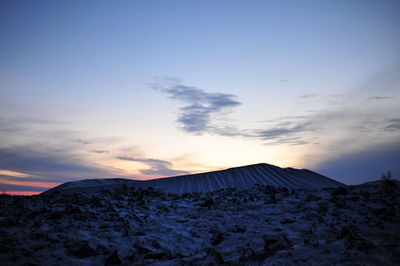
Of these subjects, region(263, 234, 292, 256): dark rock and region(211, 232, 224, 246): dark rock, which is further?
region(211, 232, 224, 246): dark rock

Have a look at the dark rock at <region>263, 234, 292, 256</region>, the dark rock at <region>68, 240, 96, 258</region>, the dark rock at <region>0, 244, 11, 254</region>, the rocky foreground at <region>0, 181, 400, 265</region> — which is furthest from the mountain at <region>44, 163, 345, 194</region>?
the dark rock at <region>0, 244, 11, 254</region>

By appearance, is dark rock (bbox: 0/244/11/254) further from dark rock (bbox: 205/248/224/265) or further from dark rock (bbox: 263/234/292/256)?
dark rock (bbox: 263/234/292/256)

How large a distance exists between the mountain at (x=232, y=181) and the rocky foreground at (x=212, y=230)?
3.62 m

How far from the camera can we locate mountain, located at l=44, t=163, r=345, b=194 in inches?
454

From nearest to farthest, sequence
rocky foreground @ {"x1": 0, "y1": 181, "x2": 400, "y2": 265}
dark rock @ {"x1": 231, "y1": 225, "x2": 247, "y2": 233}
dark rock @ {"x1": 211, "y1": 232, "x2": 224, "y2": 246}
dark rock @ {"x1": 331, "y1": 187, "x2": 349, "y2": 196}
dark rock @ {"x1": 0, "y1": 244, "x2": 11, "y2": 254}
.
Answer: rocky foreground @ {"x1": 0, "y1": 181, "x2": 400, "y2": 265} < dark rock @ {"x1": 0, "y1": 244, "x2": 11, "y2": 254} < dark rock @ {"x1": 211, "y1": 232, "x2": 224, "y2": 246} < dark rock @ {"x1": 231, "y1": 225, "x2": 247, "y2": 233} < dark rock @ {"x1": 331, "y1": 187, "x2": 349, "y2": 196}

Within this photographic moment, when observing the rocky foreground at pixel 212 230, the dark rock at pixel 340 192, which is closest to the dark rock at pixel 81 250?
the rocky foreground at pixel 212 230

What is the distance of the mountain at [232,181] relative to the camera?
1154 centimetres

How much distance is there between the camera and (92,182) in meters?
14.2

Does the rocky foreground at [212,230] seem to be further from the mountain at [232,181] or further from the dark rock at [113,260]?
the mountain at [232,181]

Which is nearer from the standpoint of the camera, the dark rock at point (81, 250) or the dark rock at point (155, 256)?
the dark rock at point (81, 250)

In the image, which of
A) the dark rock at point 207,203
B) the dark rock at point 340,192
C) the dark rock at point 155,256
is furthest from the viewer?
the dark rock at point 207,203

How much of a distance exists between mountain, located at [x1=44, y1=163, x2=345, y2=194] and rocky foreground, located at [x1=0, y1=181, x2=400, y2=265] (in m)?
3.62

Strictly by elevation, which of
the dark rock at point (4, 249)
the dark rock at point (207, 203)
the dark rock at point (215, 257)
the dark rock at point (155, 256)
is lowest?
the dark rock at point (155, 256)

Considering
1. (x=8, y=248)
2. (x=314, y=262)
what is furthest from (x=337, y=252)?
(x=8, y=248)
